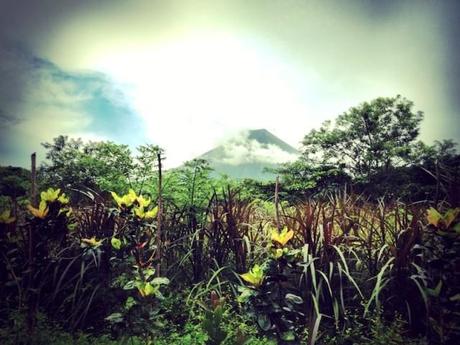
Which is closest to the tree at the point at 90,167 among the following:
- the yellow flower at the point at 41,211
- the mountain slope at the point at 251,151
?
the yellow flower at the point at 41,211

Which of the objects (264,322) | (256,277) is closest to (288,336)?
(264,322)

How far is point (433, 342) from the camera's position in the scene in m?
1.83

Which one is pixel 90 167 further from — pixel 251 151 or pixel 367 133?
pixel 251 151

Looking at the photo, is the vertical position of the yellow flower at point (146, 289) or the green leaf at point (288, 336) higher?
the yellow flower at point (146, 289)

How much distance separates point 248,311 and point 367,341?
34.9 inches

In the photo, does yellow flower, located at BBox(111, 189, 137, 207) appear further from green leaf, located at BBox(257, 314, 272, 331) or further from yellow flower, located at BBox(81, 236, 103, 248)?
green leaf, located at BBox(257, 314, 272, 331)

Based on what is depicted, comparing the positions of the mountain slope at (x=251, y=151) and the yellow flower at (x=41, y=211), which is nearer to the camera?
the yellow flower at (x=41, y=211)

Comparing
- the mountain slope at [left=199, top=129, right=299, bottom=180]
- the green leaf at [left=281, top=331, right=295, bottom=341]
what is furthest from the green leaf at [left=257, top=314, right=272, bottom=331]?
the mountain slope at [left=199, top=129, right=299, bottom=180]

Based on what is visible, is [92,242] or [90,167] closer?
[92,242]

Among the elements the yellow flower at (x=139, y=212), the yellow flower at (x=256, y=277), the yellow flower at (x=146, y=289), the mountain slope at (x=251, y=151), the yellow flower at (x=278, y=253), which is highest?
the mountain slope at (x=251, y=151)

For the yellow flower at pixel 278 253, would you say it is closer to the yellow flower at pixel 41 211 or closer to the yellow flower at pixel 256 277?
the yellow flower at pixel 256 277

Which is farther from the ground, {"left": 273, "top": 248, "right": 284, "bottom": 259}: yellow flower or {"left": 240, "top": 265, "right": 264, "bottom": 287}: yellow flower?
{"left": 273, "top": 248, "right": 284, "bottom": 259}: yellow flower

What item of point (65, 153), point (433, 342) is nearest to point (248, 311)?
point (433, 342)

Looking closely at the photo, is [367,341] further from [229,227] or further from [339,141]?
[339,141]
